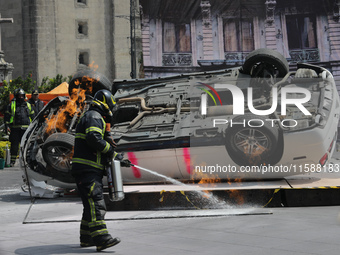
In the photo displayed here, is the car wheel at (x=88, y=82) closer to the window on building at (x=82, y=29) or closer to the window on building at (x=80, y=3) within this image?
the window on building at (x=82, y=29)

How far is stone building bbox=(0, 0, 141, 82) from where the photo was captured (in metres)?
58.4

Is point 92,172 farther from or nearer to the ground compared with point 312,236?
farther from the ground

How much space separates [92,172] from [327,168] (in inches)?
220

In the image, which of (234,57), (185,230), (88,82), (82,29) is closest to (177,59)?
(234,57)

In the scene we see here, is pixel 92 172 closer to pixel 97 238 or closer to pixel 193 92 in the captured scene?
pixel 97 238

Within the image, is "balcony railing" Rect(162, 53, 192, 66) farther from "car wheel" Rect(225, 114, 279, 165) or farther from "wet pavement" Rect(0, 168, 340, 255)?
"wet pavement" Rect(0, 168, 340, 255)

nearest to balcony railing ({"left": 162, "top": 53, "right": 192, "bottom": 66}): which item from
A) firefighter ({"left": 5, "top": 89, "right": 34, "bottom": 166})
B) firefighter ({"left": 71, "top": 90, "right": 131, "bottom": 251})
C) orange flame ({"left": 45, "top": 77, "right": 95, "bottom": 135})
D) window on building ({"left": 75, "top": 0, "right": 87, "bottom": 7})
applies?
firefighter ({"left": 5, "top": 89, "right": 34, "bottom": 166})

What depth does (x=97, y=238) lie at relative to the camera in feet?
23.5

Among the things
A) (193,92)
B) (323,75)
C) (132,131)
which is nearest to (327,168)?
(323,75)

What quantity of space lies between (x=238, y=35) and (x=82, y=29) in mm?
41363

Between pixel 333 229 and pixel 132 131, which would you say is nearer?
pixel 333 229

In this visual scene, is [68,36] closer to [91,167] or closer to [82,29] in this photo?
[82,29]

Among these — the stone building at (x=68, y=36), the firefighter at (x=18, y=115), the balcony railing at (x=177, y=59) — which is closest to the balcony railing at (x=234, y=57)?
the balcony railing at (x=177, y=59)

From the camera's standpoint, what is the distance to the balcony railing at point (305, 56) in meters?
20.9
